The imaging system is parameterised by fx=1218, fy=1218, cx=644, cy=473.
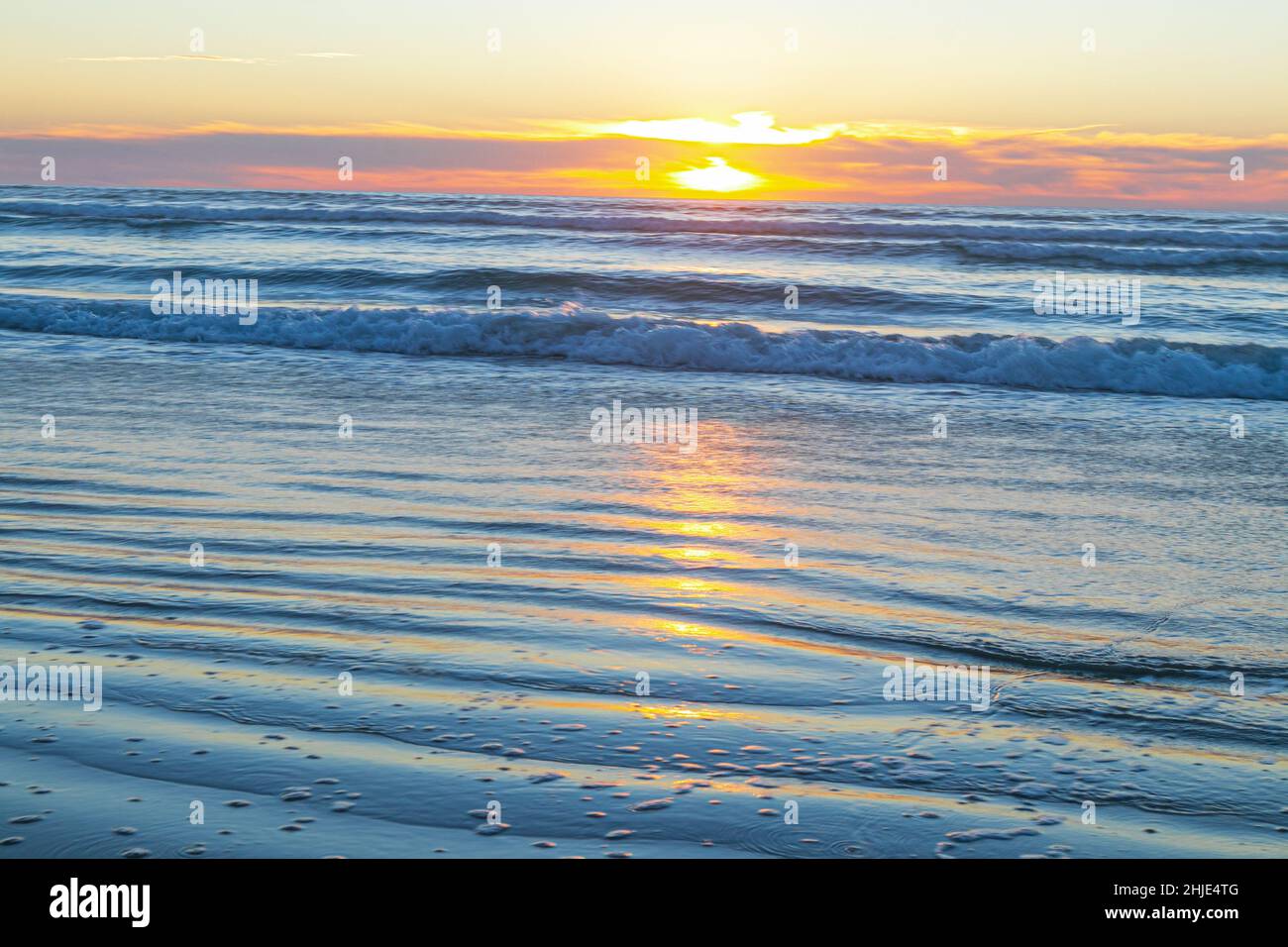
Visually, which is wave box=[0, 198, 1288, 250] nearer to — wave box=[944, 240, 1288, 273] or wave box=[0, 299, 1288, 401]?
wave box=[944, 240, 1288, 273]

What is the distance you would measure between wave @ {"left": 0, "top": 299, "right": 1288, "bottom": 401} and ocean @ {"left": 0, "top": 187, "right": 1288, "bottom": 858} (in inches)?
3.3

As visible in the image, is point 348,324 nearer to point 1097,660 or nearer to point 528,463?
point 528,463

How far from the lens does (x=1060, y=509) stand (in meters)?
7.88

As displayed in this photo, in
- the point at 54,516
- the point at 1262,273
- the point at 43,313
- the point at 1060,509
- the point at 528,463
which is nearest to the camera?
the point at 54,516

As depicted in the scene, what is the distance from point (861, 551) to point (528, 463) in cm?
306

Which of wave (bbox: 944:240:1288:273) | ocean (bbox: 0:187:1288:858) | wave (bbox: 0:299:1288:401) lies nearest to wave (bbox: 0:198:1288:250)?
wave (bbox: 944:240:1288:273)

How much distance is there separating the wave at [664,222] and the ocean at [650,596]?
15.7 meters

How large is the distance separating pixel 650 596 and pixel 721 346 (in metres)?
10.3

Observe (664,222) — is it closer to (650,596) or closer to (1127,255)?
(1127,255)

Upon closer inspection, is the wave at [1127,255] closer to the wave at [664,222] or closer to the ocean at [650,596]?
the wave at [664,222]

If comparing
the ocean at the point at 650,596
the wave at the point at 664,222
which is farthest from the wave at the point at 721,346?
the wave at the point at 664,222

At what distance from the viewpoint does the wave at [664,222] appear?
30484 mm

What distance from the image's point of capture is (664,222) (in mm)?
34094

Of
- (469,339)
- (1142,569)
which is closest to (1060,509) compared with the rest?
(1142,569)
